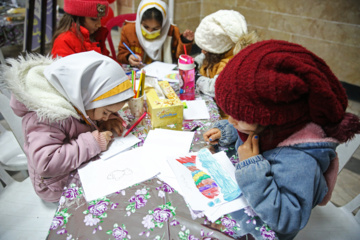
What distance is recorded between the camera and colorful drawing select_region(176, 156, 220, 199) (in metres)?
0.89

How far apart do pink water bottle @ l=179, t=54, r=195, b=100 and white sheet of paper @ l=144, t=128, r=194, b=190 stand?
1.38ft

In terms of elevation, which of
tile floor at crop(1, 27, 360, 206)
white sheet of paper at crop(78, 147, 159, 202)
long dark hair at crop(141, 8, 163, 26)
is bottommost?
tile floor at crop(1, 27, 360, 206)

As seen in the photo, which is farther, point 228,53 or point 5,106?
point 228,53

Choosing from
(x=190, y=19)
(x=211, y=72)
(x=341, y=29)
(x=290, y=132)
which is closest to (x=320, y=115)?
(x=290, y=132)

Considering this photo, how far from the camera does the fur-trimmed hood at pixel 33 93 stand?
960 mm

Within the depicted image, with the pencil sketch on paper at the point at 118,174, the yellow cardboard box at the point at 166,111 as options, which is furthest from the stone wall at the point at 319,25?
the pencil sketch on paper at the point at 118,174

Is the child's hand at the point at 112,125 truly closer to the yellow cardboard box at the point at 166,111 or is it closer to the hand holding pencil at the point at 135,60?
the yellow cardboard box at the point at 166,111

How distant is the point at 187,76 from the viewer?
1.53 meters

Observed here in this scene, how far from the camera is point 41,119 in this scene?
38.2 inches

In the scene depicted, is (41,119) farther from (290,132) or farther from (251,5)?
(251,5)

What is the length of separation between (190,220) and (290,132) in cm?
45

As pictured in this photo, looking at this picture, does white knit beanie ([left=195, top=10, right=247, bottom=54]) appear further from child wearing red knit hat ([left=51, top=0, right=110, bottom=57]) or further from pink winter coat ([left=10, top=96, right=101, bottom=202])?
pink winter coat ([left=10, top=96, right=101, bottom=202])

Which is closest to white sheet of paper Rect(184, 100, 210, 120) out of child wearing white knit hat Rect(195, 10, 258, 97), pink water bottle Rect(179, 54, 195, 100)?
pink water bottle Rect(179, 54, 195, 100)

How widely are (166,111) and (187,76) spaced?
0.39 metres
